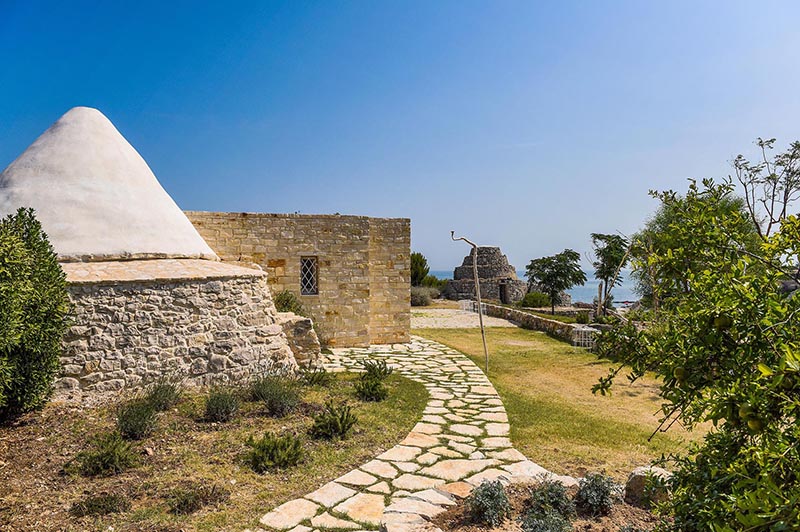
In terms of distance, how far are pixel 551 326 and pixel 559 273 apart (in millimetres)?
10003

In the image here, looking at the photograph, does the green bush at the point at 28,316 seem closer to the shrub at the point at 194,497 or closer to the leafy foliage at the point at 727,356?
the shrub at the point at 194,497

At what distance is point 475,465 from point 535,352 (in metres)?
8.54

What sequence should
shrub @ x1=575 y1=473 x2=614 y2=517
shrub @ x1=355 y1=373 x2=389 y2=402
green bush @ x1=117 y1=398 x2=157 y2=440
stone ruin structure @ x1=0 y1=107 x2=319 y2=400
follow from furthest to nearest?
shrub @ x1=355 y1=373 x2=389 y2=402 → stone ruin structure @ x1=0 y1=107 x2=319 y2=400 → green bush @ x1=117 y1=398 x2=157 y2=440 → shrub @ x1=575 y1=473 x2=614 y2=517

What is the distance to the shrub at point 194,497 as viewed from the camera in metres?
4.04

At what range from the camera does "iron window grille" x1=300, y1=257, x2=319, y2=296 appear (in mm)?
13789

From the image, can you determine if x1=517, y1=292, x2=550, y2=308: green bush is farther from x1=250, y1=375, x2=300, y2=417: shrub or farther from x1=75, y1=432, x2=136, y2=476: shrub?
x1=75, y1=432, x2=136, y2=476: shrub

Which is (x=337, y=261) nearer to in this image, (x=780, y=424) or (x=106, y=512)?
(x=106, y=512)

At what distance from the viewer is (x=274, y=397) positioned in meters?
6.49

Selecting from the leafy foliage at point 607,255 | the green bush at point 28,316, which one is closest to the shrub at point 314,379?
the green bush at point 28,316

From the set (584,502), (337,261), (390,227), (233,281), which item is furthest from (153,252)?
(584,502)

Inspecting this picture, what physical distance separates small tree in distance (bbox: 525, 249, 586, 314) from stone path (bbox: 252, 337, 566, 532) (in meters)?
19.0

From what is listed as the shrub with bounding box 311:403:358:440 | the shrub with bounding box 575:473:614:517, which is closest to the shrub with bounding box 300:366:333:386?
the shrub with bounding box 311:403:358:440

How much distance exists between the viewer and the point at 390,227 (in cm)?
1467

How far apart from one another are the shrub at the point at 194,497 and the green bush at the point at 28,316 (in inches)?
91.9
